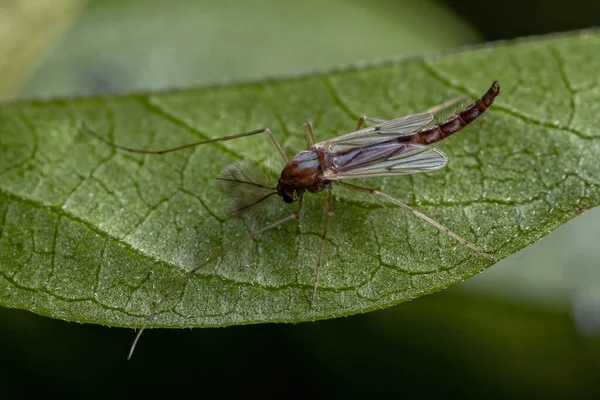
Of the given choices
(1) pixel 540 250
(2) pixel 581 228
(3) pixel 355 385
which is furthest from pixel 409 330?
(2) pixel 581 228

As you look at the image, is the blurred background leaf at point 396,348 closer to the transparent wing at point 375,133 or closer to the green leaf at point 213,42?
the green leaf at point 213,42

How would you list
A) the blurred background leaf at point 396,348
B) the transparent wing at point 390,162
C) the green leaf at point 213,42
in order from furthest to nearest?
the green leaf at point 213,42
the blurred background leaf at point 396,348
the transparent wing at point 390,162

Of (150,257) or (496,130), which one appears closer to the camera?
(150,257)

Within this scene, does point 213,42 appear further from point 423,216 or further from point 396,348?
point 396,348

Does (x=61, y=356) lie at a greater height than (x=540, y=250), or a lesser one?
lesser

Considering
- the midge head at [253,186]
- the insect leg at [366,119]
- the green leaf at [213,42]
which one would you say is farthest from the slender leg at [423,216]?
the green leaf at [213,42]

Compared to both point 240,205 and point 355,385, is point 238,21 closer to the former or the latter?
point 240,205
